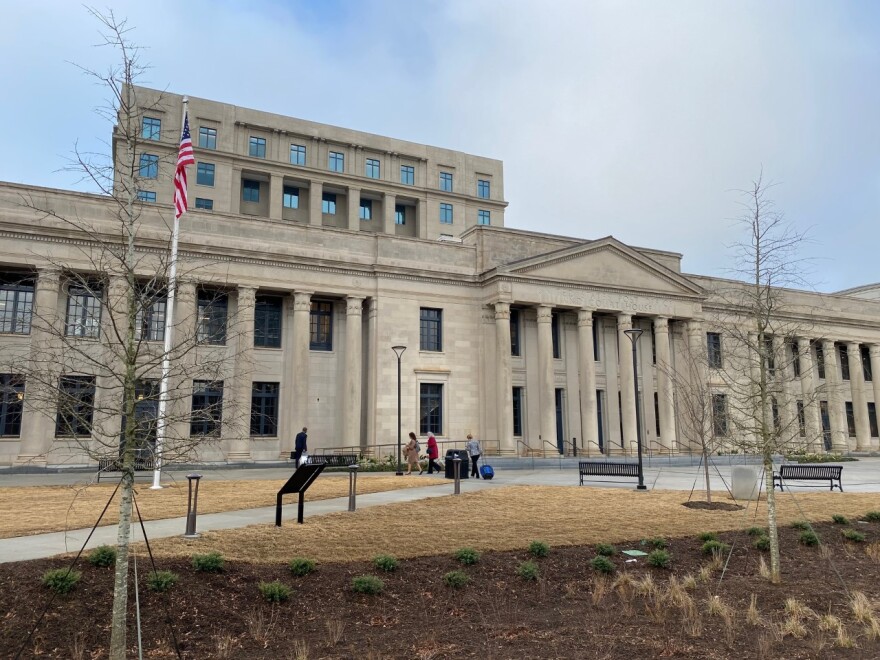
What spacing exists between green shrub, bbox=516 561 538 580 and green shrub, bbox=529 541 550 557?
92cm

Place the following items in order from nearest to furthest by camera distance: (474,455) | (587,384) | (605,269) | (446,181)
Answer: (474,455) → (587,384) → (605,269) → (446,181)

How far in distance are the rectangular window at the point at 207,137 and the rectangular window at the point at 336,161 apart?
900cm

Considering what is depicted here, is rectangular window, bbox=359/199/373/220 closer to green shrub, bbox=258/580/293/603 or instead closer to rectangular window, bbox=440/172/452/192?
rectangular window, bbox=440/172/452/192

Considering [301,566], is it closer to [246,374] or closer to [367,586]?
[367,586]

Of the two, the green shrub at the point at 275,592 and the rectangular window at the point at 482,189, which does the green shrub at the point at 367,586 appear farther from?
the rectangular window at the point at 482,189

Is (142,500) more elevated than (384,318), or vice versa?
(384,318)

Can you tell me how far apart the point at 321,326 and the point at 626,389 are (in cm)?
1922

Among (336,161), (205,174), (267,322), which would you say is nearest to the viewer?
(267,322)

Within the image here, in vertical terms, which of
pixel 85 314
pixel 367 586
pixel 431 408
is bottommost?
pixel 367 586

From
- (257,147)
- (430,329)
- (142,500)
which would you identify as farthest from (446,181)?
(142,500)

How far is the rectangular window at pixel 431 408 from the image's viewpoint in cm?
3777

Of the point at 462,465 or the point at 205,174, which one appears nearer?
the point at 462,465

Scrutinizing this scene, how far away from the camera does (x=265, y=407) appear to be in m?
36.0

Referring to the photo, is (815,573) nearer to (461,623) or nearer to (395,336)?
(461,623)
